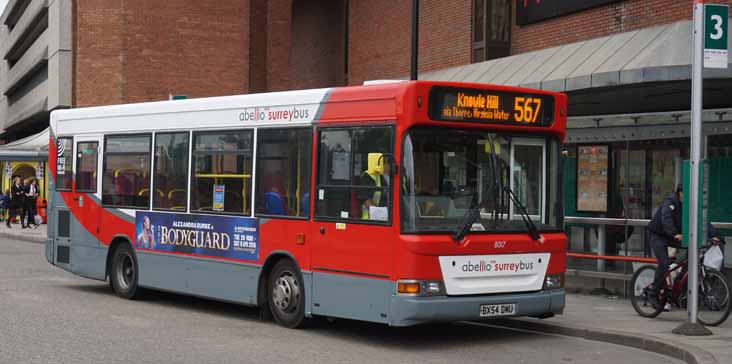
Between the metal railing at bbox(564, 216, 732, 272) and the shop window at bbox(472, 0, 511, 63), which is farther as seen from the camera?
the shop window at bbox(472, 0, 511, 63)

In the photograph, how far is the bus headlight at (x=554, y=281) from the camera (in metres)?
11.6

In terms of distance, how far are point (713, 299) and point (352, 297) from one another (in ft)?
14.5

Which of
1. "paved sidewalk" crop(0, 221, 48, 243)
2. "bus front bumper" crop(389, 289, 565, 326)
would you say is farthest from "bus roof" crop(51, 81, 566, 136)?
"paved sidewalk" crop(0, 221, 48, 243)

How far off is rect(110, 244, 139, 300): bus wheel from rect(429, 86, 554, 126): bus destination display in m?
6.09

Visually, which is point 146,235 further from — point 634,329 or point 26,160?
point 26,160

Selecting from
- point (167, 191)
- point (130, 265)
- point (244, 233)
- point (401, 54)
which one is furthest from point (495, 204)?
point (401, 54)

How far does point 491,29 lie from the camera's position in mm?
21281

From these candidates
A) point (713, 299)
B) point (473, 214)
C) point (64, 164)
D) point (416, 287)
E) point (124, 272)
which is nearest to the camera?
point (416, 287)

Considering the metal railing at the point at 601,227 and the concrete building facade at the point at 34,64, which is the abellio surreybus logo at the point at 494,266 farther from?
the concrete building facade at the point at 34,64

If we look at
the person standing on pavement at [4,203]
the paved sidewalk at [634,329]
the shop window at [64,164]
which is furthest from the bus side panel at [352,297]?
the person standing on pavement at [4,203]

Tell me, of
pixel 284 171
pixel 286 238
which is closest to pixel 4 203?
pixel 284 171

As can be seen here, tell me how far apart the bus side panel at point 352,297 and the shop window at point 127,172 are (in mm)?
4057

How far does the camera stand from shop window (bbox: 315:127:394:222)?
10891mm

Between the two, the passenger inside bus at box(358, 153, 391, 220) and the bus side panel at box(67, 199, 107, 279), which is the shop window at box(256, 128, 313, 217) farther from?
the bus side panel at box(67, 199, 107, 279)
